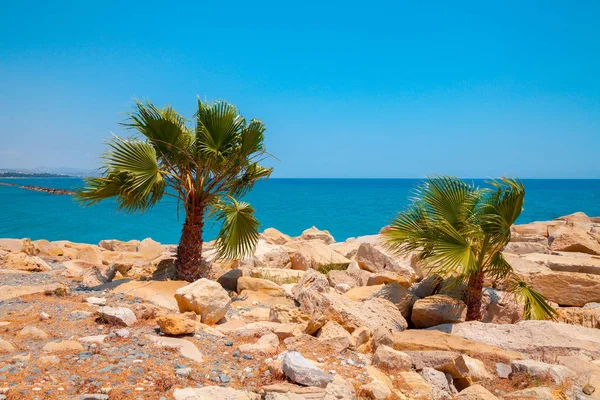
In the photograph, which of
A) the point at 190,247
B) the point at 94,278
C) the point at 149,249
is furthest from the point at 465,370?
the point at 149,249

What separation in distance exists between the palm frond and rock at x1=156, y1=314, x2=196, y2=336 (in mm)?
3221

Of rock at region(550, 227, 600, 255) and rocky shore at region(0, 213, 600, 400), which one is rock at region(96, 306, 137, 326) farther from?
rock at region(550, 227, 600, 255)

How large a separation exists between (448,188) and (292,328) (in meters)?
4.12

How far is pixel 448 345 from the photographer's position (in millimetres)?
6945

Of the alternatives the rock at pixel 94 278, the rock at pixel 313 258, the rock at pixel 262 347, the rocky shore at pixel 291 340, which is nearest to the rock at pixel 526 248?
the rocky shore at pixel 291 340

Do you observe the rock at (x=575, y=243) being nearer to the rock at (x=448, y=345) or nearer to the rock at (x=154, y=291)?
the rock at (x=448, y=345)

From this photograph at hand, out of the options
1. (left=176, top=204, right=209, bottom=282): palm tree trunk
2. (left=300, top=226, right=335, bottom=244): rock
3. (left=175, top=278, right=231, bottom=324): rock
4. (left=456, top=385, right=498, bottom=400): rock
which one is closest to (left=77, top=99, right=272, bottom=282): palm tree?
(left=176, top=204, right=209, bottom=282): palm tree trunk

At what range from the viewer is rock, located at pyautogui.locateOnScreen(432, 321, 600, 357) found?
23.3 feet

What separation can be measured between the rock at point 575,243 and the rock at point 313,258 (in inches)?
239

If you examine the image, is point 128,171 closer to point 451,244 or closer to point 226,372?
point 226,372

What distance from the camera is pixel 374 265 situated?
12953mm

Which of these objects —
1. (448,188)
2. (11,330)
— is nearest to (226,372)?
(11,330)

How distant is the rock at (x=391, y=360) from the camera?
19.6 feet

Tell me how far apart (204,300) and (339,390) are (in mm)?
3172
